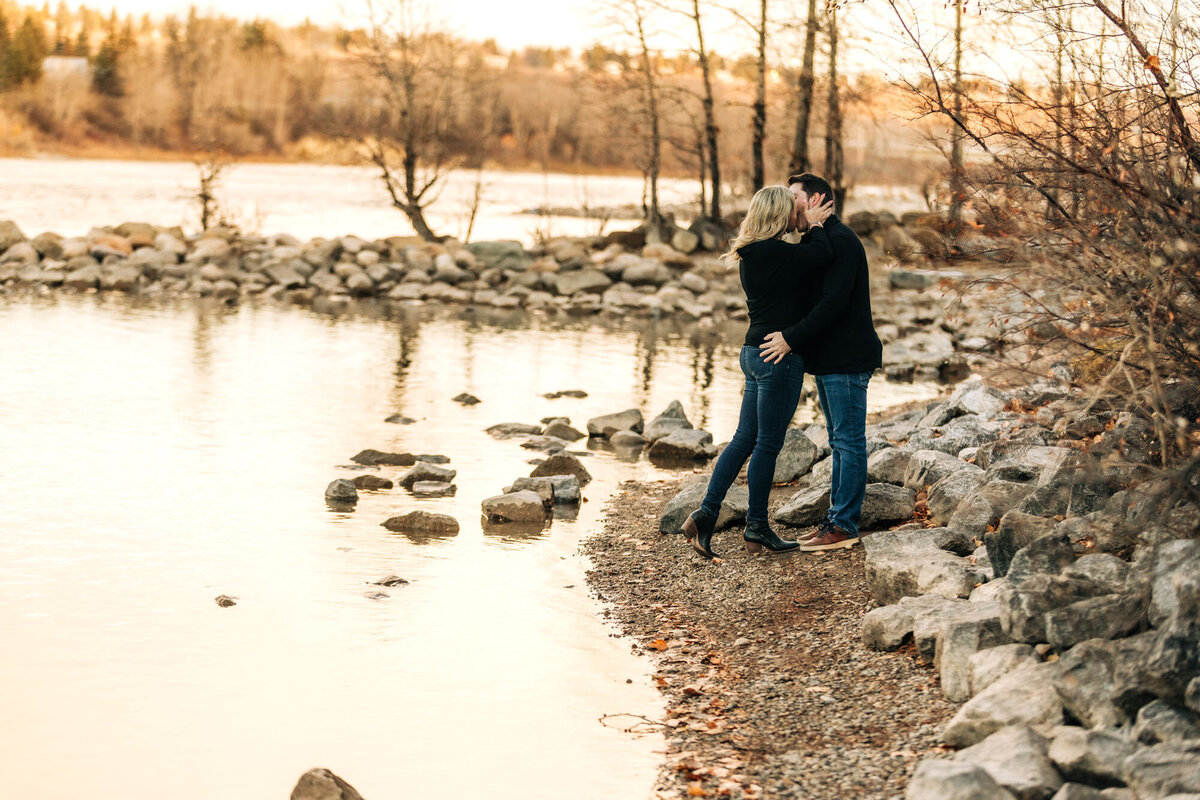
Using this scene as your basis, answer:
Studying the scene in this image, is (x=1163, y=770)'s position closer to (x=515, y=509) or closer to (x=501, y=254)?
(x=515, y=509)

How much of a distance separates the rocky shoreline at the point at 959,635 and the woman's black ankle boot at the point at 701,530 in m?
0.10

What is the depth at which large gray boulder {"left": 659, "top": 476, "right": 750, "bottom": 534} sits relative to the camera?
7.93 m

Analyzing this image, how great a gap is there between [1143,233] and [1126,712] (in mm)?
2034

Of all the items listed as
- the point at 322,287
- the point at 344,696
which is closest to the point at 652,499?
the point at 344,696

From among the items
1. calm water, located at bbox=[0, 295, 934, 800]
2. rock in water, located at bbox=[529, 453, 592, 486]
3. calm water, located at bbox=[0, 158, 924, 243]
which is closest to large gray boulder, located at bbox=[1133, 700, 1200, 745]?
calm water, located at bbox=[0, 295, 934, 800]

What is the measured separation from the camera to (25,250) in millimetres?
26469

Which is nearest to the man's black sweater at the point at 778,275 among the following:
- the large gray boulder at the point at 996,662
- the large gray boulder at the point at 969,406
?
the large gray boulder at the point at 996,662

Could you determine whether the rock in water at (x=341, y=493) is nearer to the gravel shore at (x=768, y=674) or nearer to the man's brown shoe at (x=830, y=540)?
the gravel shore at (x=768, y=674)

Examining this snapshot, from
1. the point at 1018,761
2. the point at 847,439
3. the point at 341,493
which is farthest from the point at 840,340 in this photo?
the point at 341,493

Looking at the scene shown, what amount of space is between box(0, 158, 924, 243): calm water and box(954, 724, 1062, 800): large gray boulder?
20593 millimetres

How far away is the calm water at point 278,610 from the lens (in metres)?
5.18

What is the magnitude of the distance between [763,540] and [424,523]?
260cm

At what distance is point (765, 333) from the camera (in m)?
6.83

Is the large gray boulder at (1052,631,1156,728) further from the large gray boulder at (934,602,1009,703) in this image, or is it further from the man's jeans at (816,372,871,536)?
the man's jeans at (816,372,871,536)
